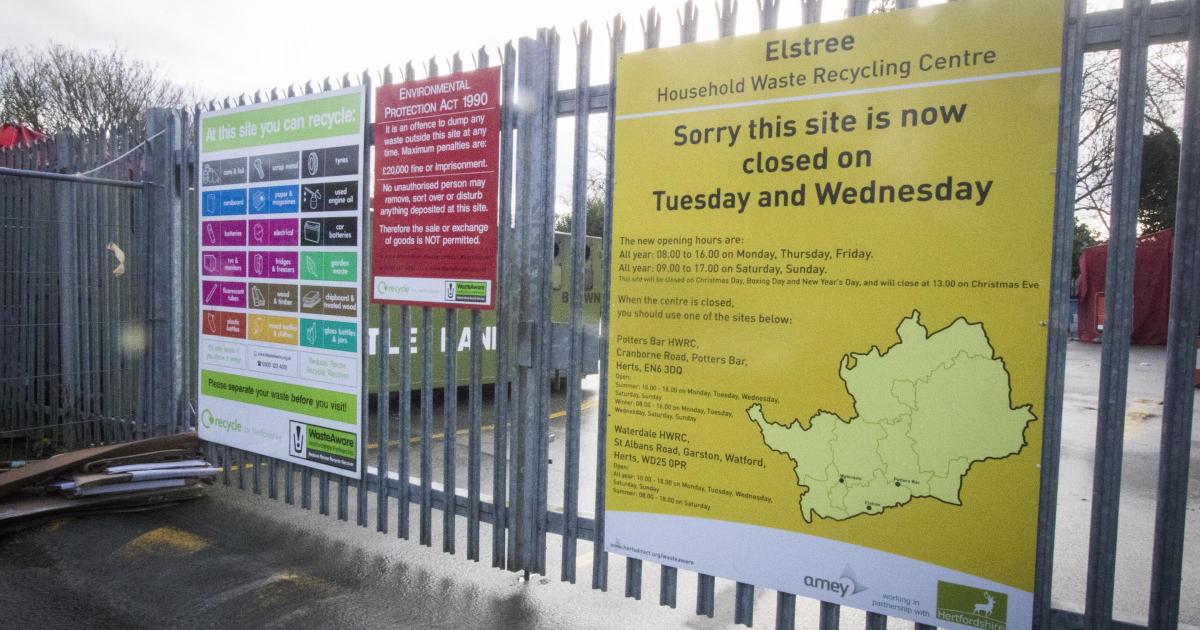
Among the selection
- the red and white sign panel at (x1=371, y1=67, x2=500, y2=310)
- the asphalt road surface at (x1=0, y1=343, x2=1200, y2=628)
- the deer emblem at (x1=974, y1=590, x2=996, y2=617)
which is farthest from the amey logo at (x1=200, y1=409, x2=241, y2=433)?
the deer emblem at (x1=974, y1=590, x2=996, y2=617)

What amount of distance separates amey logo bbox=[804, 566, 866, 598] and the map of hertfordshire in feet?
0.79

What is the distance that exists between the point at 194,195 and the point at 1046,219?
19.6ft

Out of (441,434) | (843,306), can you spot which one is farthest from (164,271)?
(843,306)

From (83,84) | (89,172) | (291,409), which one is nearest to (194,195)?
(89,172)

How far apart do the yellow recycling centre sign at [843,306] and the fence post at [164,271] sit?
13.9ft

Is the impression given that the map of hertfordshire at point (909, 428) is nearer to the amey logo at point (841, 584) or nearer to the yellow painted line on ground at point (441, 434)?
the amey logo at point (841, 584)

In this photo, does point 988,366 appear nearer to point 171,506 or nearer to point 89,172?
point 171,506

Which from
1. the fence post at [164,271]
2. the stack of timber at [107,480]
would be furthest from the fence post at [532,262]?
the fence post at [164,271]

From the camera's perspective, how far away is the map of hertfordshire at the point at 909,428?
114 inches

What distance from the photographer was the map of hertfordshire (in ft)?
9.54

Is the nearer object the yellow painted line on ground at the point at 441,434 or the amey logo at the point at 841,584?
the amey logo at the point at 841,584

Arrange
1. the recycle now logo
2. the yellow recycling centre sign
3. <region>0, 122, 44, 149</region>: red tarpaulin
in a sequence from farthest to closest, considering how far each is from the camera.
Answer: <region>0, 122, 44, 149</region>: red tarpaulin → the recycle now logo → the yellow recycling centre sign

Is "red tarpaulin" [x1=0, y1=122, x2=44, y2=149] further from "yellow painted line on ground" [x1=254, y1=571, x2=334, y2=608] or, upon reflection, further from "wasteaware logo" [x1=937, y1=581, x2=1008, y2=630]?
"wasteaware logo" [x1=937, y1=581, x2=1008, y2=630]

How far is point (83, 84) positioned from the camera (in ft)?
99.6
